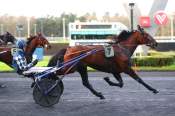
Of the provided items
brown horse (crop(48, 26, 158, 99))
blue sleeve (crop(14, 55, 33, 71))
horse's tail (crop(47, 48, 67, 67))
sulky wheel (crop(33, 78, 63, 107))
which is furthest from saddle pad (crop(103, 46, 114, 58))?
blue sleeve (crop(14, 55, 33, 71))

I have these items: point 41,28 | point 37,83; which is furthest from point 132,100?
point 41,28

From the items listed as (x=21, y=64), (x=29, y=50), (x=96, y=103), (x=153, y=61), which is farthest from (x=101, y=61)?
(x=153, y=61)

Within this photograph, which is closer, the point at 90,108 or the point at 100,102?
the point at 90,108

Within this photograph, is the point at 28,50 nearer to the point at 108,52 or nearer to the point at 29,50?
the point at 29,50

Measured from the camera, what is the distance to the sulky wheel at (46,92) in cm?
1055

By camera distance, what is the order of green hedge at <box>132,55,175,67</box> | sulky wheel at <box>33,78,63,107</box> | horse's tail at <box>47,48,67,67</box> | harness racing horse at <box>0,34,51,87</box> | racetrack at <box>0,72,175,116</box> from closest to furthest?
racetrack at <box>0,72,175,116</box> < sulky wheel at <box>33,78,63,107</box> < horse's tail at <box>47,48,67,67</box> < harness racing horse at <box>0,34,51,87</box> < green hedge at <box>132,55,175,67</box>

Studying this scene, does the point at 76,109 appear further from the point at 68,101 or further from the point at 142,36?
the point at 142,36

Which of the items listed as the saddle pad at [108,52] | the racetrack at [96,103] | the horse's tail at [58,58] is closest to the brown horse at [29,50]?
the racetrack at [96,103]

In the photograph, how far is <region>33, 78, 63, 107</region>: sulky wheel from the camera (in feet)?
34.6

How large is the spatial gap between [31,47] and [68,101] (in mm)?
3576

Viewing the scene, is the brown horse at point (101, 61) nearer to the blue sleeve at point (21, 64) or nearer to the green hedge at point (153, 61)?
the blue sleeve at point (21, 64)

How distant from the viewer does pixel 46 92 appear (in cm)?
1052

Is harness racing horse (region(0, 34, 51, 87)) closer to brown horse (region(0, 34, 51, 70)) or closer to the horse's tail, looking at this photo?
→ brown horse (region(0, 34, 51, 70))

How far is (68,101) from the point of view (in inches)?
458
